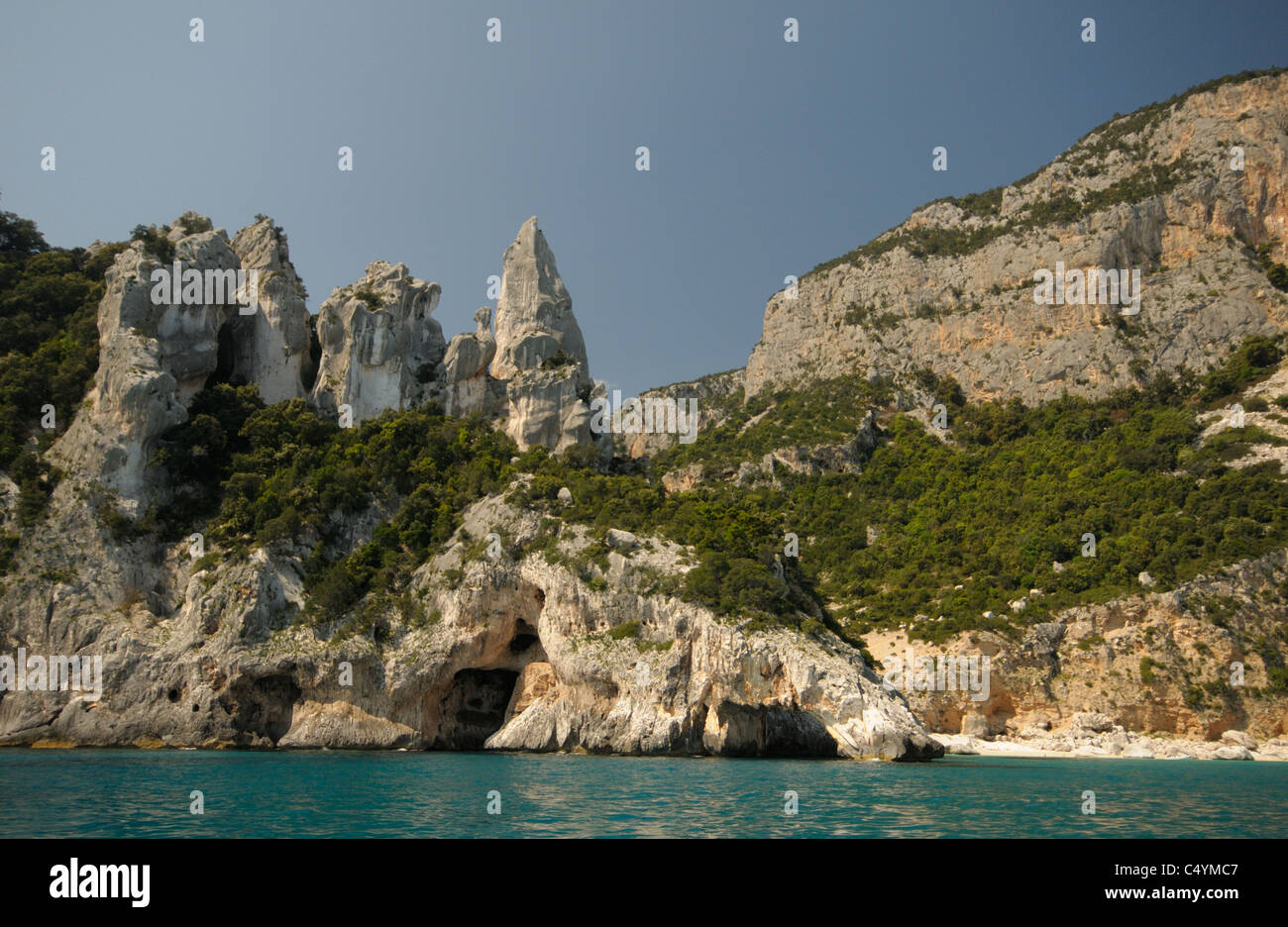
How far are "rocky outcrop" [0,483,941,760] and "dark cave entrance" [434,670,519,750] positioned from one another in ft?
0.38

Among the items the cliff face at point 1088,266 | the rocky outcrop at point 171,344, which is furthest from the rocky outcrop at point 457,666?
the cliff face at point 1088,266

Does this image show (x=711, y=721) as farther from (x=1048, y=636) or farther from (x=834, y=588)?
(x=834, y=588)

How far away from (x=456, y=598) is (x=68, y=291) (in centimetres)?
3285

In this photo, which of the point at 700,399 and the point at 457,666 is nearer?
the point at 457,666

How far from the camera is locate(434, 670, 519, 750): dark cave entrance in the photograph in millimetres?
45125

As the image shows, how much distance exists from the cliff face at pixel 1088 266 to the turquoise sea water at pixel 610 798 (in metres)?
45.2

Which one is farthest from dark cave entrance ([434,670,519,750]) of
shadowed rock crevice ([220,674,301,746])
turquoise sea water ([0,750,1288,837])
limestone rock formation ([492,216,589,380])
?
limestone rock formation ([492,216,589,380])

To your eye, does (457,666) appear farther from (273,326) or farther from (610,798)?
(273,326)

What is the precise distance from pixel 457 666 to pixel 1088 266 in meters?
63.4

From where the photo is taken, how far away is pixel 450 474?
52062 millimetres

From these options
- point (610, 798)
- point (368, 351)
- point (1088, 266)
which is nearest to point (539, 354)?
point (368, 351)

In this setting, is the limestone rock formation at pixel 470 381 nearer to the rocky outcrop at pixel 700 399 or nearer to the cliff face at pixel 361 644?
the cliff face at pixel 361 644

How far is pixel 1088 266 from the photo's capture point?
250ft
